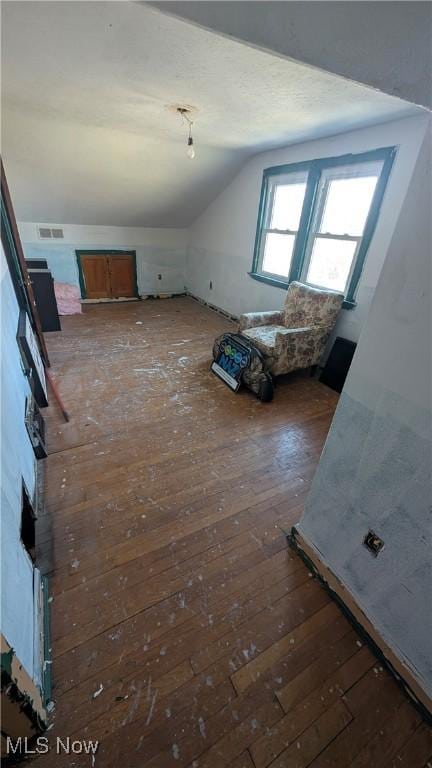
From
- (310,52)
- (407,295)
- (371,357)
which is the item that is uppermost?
(310,52)

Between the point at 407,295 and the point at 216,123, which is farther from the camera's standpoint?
the point at 216,123

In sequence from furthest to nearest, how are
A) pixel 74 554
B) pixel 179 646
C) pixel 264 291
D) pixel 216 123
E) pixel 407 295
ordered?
pixel 264 291 < pixel 216 123 < pixel 74 554 < pixel 179 646 < pixel 407 295

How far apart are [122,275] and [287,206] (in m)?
3.01

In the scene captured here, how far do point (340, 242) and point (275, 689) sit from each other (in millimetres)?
3401

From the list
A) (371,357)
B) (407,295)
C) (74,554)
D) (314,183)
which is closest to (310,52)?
(407,295)

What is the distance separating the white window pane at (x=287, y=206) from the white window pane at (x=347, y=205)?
0.40m

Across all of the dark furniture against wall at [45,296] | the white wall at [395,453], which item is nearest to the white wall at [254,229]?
the white wall at [395,453]

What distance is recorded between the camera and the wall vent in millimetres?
4545

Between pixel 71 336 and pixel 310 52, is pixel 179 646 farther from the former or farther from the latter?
pixel 71 336

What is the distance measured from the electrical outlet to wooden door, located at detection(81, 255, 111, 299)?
5.28m

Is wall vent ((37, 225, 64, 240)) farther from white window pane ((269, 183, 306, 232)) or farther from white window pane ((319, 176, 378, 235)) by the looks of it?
white window pane ((319, 176, 378, 235))

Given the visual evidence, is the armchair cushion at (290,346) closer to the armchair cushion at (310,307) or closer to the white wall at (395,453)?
the armchair cushion at (310,307)

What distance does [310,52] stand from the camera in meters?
0.62

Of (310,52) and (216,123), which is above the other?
(216,123)
